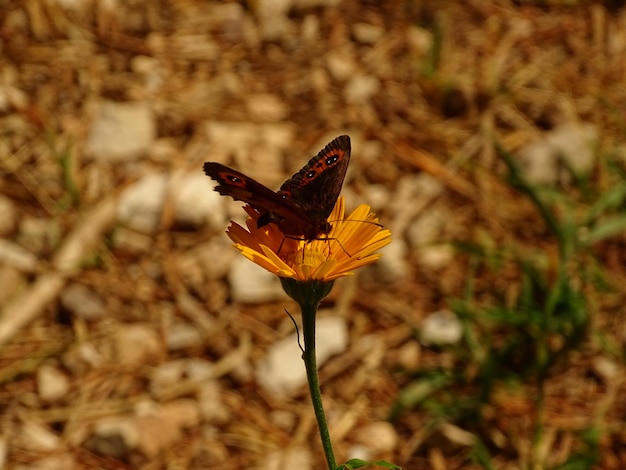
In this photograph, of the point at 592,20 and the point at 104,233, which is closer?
the point at 104,233

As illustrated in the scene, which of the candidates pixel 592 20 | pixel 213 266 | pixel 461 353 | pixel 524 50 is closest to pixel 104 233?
pixel 213 266

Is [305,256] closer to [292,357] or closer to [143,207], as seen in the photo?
[292,357]

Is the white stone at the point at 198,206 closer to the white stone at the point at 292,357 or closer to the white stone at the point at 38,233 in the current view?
the white stone at the point at 38,233

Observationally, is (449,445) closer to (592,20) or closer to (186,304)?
(186,304)

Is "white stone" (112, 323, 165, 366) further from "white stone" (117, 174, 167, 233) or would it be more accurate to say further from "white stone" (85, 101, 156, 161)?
"white stone" (85, 101, 156, 161)

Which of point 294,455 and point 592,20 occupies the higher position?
point 592,20

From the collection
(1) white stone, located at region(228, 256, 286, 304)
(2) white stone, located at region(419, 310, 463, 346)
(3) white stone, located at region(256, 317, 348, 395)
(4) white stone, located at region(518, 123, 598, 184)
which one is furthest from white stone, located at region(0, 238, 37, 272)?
(4) white stone, located at region(518, 123, 598, 184)
